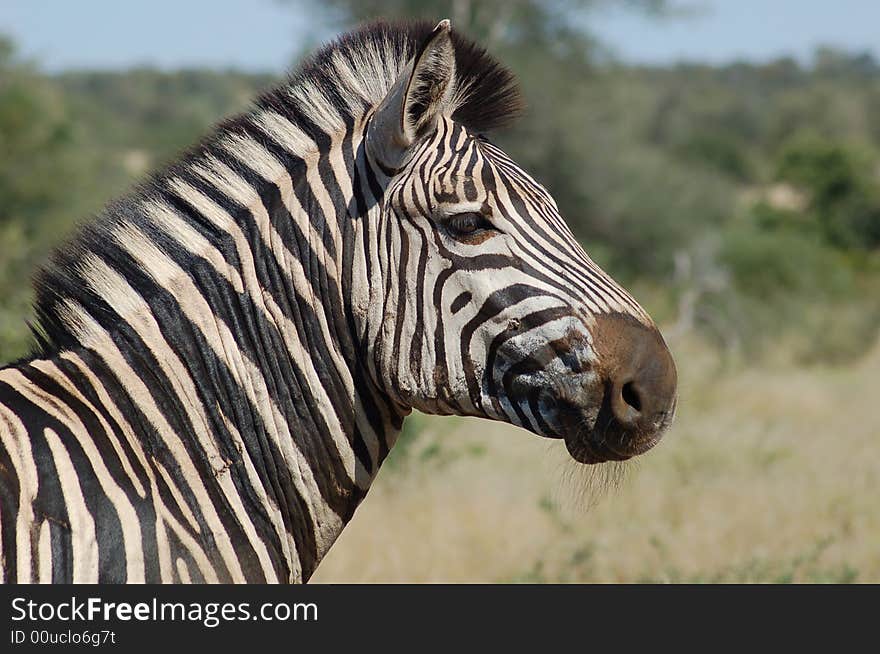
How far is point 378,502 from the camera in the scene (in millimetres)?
8727

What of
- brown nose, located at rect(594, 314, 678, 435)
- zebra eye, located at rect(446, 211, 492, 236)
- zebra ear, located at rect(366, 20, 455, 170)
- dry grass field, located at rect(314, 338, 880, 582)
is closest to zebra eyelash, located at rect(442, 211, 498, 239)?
zebra eye, located at rect(446, 211, 492, 236)

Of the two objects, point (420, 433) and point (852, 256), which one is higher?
point (852, 256)

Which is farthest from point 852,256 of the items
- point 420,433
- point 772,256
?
point 420,433

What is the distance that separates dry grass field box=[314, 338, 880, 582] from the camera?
6.74 meters

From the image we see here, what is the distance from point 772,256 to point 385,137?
23535mm

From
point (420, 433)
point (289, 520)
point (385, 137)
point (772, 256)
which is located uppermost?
point (772, 256)

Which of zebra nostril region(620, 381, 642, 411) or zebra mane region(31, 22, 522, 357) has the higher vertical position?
zebra mane region(31, 22, 522, 357)

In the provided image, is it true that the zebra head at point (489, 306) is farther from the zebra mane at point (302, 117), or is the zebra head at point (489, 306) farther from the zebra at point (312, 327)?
the zebra mane at point (302, 117)

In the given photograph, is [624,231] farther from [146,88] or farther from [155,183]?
[146,88]

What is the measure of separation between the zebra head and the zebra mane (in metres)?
0.22

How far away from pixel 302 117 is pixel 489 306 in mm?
899

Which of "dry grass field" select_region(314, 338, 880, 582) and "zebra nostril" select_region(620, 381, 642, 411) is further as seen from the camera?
"dry grass field" select_region(314, 338, 880, 582)

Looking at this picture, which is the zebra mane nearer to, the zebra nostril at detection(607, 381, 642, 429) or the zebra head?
the zebra head

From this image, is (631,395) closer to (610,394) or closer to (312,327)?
(610,394)
